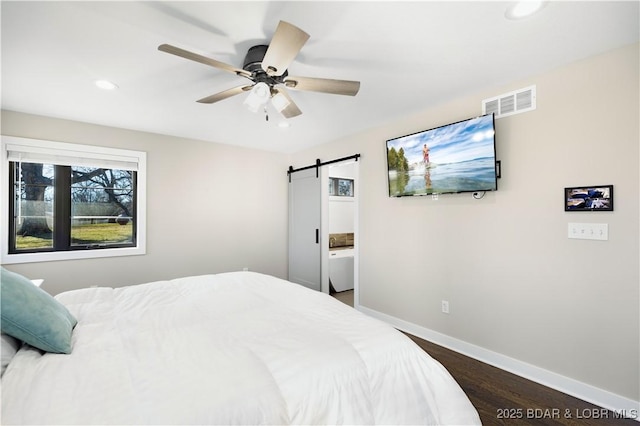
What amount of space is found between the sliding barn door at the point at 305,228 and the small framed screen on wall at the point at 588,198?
9.63 feet

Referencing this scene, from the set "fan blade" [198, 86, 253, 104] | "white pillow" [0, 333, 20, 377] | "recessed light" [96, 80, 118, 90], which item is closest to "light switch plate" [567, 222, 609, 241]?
"fan blade" [198, 86, 253, 104]

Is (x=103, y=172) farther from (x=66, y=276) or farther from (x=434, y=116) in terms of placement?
(x=434, y=116)

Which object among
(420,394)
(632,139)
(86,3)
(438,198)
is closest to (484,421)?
(420,394)

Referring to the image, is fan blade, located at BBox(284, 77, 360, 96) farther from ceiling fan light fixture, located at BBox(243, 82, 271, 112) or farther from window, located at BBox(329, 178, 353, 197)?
window, located at BBox(329, 178, 353, 197)

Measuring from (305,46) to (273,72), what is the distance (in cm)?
29

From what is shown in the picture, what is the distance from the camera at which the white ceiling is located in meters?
1.56

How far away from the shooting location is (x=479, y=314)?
262 cm

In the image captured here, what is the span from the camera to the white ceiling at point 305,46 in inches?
61.3

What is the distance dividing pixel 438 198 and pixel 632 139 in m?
1.39

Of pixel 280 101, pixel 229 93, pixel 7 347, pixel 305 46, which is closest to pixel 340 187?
pixel 280 101

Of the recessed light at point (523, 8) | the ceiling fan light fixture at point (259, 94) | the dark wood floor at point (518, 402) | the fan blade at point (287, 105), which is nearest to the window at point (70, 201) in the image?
the fan blade at point (287, 105)

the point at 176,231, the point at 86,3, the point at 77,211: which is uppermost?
the point at 86,3

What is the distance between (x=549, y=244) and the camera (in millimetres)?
2213

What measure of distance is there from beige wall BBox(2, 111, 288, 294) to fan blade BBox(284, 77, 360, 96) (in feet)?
8.71
